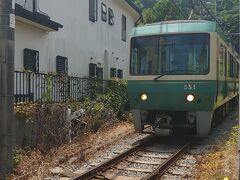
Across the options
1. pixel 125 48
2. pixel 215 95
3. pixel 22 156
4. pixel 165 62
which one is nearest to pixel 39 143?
pixel 22 156

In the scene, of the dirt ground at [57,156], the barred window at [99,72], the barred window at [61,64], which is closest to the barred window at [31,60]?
the barred window at [61,64]

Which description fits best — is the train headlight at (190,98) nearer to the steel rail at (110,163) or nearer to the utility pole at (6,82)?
the steel rail at (110,163)

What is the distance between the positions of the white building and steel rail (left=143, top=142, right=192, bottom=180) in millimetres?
4460

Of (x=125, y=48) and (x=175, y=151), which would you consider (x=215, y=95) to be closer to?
(x=175, y=151)

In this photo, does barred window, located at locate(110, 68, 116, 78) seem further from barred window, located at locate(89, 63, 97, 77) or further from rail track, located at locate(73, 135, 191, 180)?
rail track, located at locate(73, 135, 191, 180)

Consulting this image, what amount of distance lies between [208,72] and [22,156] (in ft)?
16.7

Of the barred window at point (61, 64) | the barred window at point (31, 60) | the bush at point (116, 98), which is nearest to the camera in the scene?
the barred window at point (31, 60)

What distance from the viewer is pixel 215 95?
37.9ft

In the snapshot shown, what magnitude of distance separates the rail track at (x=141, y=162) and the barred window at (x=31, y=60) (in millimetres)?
4309

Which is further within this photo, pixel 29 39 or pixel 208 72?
pixel 29 39

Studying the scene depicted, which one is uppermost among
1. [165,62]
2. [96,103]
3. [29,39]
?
[29,39]

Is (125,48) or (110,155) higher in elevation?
(125,48)

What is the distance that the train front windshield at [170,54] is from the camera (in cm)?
1137

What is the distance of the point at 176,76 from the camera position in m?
11.4
